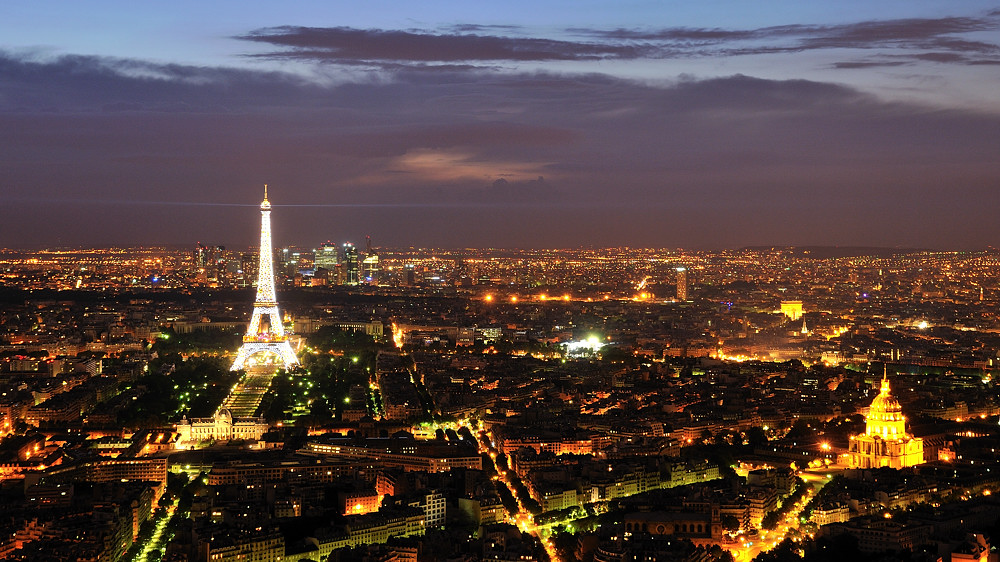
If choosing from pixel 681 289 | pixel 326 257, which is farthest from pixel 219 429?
pixel 326 257

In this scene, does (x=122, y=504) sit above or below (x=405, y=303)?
above

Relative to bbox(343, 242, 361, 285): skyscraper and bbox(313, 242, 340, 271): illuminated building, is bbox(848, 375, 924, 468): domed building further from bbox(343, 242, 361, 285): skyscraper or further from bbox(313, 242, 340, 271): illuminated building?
bbox(313, 242, 340, 271): illuminated building

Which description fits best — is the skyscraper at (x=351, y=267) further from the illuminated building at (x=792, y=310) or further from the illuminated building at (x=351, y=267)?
the illuminated building at (x=792, y=310)

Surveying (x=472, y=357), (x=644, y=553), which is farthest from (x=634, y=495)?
(x=472, y=357)

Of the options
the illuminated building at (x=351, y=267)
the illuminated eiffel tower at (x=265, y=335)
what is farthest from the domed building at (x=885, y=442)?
the illuminated building at (x=351, y=267)

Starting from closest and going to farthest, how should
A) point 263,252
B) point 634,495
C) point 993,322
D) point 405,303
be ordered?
1. point 634,495
2. point 263,252
3. point 993,322
4. point 405,303

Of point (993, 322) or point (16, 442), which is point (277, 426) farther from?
point (993, 322)

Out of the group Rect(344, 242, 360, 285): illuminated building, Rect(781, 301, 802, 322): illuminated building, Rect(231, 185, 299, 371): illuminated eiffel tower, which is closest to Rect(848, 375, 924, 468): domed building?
Rect(231, 185, 299, 371): illuminated eiffel tower

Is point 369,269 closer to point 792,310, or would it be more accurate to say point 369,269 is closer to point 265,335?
point 792,310
